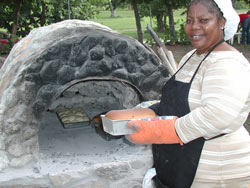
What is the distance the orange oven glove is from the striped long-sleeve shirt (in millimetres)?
29

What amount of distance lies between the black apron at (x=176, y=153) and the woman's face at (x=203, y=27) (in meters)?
0.04

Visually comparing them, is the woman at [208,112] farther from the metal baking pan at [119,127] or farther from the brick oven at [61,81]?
the brick oven at [61,81]

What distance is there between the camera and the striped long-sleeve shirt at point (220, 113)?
1294mm

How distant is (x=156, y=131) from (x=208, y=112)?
22 cm

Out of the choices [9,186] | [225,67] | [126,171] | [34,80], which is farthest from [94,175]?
[225,67]

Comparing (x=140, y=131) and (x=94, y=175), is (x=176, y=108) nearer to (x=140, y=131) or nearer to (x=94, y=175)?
(x=140, y=131)

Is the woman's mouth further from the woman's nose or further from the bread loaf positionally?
the bread loaf

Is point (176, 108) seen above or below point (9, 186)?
above

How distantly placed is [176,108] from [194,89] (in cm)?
14

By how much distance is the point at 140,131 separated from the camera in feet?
4.63

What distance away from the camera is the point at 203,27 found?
144 cm

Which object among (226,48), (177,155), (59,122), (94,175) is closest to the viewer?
(226,48)

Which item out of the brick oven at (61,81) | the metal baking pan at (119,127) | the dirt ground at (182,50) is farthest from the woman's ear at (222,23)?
the dirt ground at (182,50)

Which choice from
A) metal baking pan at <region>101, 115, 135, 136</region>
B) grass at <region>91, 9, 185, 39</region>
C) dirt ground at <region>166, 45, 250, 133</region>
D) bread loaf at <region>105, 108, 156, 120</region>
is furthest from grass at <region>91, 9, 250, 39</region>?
metal baking pan at <region>101, 115, 135, 136</region>
